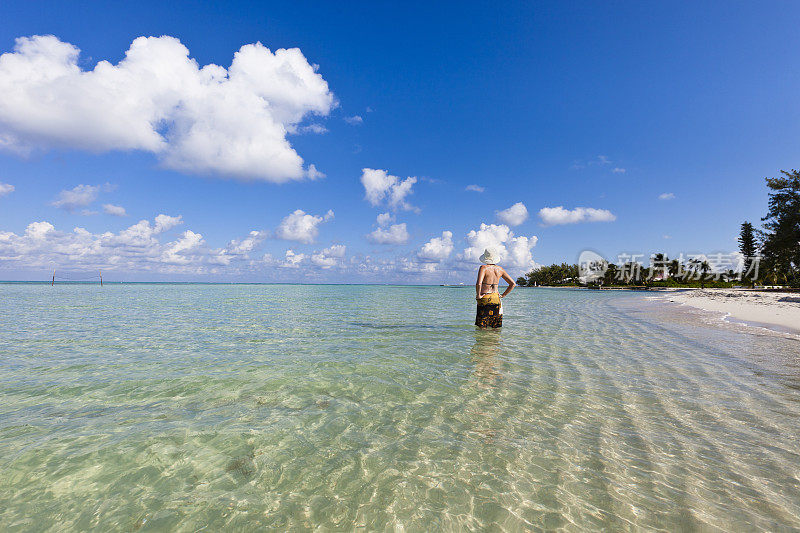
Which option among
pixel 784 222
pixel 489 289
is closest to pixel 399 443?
pixel 489 289

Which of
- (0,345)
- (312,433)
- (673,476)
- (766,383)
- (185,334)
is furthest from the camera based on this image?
(185,334)

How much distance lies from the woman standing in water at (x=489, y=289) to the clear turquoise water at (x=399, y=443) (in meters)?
3.53

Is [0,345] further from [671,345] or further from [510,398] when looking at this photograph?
[671,345]

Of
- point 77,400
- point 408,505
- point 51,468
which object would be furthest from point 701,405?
point 77,400

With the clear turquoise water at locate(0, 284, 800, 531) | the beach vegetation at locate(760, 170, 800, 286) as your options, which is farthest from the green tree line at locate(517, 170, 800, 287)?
the clear turquoise water at locate(0, 284, 800, 531)

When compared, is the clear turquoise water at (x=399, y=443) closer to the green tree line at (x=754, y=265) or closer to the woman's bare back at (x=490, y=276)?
the woman's bare back at (x=490, y=276)

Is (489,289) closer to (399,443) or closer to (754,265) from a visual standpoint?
(399,443)

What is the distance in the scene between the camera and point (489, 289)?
13352mm

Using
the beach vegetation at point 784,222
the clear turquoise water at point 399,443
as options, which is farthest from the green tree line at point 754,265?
the clear turquoise water at point 399,443

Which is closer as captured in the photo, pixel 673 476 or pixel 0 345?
pixel 673 476

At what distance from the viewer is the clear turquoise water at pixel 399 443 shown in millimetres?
3430

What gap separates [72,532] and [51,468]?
5.65ft

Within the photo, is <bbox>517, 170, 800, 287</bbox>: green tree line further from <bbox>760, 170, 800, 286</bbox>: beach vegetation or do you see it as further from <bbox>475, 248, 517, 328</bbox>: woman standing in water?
<bbox>475, 248, 517, 328</bbox>: woman standing in water

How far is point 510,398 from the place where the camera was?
6.71m
